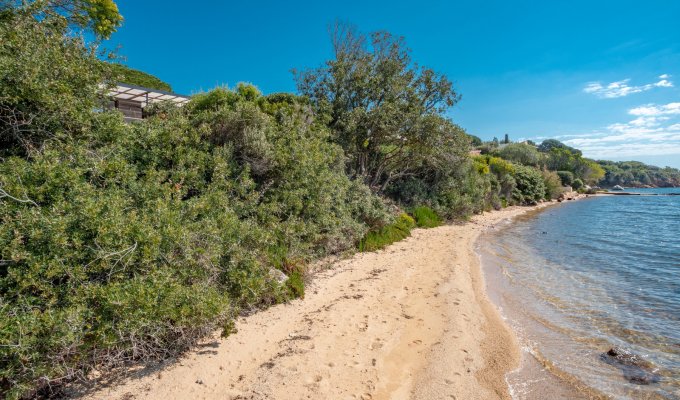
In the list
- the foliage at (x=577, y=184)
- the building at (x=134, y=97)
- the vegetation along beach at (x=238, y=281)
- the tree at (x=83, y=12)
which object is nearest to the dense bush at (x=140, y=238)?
the vegetation along beach at (x=238, y=281)

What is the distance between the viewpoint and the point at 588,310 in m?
7.32

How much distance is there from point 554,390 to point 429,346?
5.62 feet

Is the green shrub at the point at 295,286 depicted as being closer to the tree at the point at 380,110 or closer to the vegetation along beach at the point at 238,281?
the vegetation along beach at the point at 238,281

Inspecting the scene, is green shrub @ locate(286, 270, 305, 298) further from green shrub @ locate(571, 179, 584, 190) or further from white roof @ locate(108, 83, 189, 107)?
green shrub @ locate(571, 179, 584, 190)

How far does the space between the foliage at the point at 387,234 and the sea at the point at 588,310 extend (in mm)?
3086

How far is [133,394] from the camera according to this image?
3938 mm

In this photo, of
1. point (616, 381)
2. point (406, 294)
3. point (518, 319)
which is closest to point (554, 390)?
point (616, 381)

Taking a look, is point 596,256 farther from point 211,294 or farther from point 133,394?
point 133,394

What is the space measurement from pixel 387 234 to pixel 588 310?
21.9 feet

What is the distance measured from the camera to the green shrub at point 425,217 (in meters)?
16.7

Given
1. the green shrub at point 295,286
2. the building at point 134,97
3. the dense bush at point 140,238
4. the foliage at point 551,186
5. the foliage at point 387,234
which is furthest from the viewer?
the foliage at point 551,186

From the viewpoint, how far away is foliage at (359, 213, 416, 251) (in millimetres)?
11530

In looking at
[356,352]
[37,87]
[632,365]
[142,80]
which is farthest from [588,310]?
[142,80]

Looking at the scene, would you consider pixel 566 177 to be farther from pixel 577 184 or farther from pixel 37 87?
pixel 37 87
